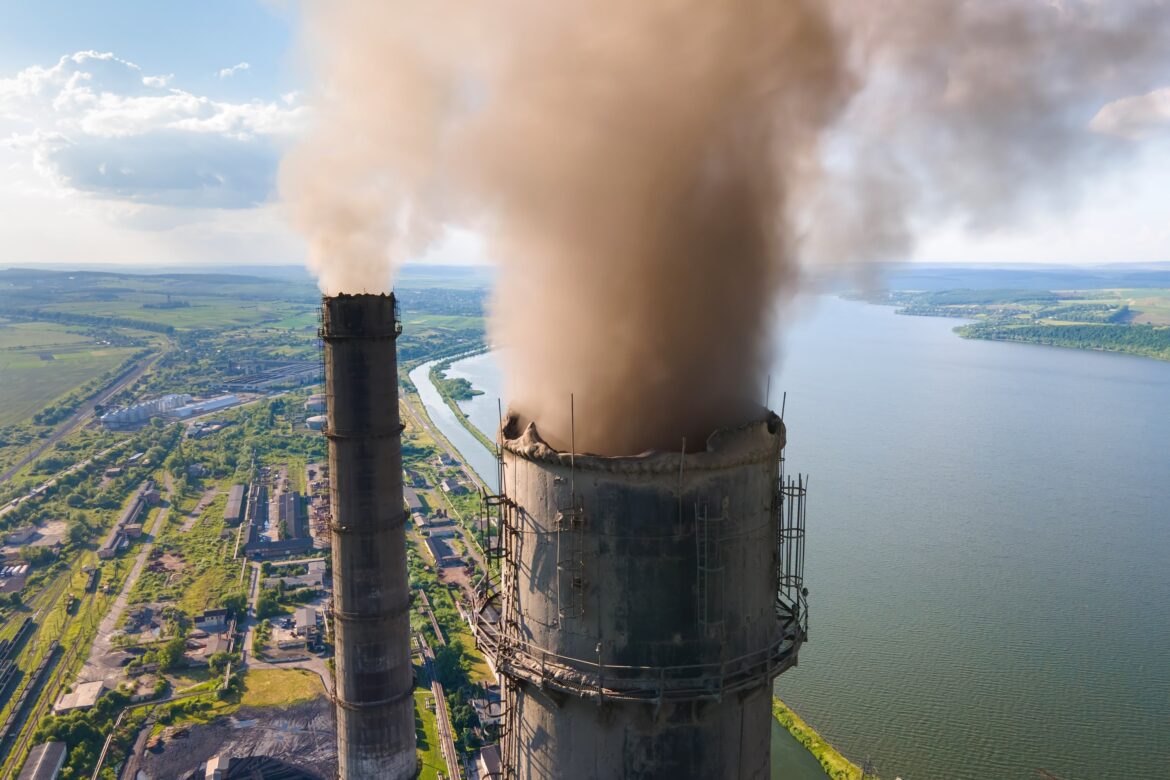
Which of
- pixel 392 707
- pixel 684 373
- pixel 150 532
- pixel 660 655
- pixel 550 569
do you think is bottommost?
pixel 150 532

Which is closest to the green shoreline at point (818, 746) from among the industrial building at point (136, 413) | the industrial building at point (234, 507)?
the industrial building at point (234, 507)

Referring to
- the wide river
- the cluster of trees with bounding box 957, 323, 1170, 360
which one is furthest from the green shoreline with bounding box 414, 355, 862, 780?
the cluster of trees with bounding box 957, 323, 1170, 360

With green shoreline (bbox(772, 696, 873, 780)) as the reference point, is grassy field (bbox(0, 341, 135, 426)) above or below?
above

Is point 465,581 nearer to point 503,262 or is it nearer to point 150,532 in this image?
point 150,532

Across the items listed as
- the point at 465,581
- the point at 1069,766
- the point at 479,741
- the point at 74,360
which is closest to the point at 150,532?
the point at 465,581

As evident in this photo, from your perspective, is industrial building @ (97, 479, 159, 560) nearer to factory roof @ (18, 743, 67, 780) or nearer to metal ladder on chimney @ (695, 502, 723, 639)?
factory roof @ (18, 743, 67, 780)
